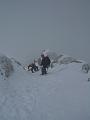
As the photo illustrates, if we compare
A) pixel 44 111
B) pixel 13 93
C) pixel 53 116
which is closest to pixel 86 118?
pixel 53 116

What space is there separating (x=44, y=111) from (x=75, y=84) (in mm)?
5513

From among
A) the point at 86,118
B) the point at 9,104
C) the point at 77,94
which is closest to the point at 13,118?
the point at 9,104

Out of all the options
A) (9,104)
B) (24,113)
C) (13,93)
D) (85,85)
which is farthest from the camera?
A: (85,85)

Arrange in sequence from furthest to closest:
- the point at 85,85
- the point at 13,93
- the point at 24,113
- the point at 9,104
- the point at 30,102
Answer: the point at 85,85, the point at 13,93, the point at 30,102, the point at 9,104, the point at 24,113

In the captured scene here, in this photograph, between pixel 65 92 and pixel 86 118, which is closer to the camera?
pixel 86 118

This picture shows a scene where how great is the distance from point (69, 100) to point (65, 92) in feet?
5.48

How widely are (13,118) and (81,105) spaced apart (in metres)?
3.64

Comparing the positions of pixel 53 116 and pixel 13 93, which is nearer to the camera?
pixel 53 116

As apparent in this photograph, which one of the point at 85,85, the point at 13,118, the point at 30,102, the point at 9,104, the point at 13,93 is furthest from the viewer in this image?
the point at 85,85

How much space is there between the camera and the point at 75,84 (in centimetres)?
1360

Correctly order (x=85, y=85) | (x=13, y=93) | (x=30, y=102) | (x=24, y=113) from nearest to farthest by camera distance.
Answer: (x=24, y=113) → (x=30, y=102) → (x=13, y=93) → (x=85, y=85)

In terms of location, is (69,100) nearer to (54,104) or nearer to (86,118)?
(54,104)

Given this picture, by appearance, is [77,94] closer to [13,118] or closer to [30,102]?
[30,102]

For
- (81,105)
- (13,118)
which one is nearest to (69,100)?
(81,105)
